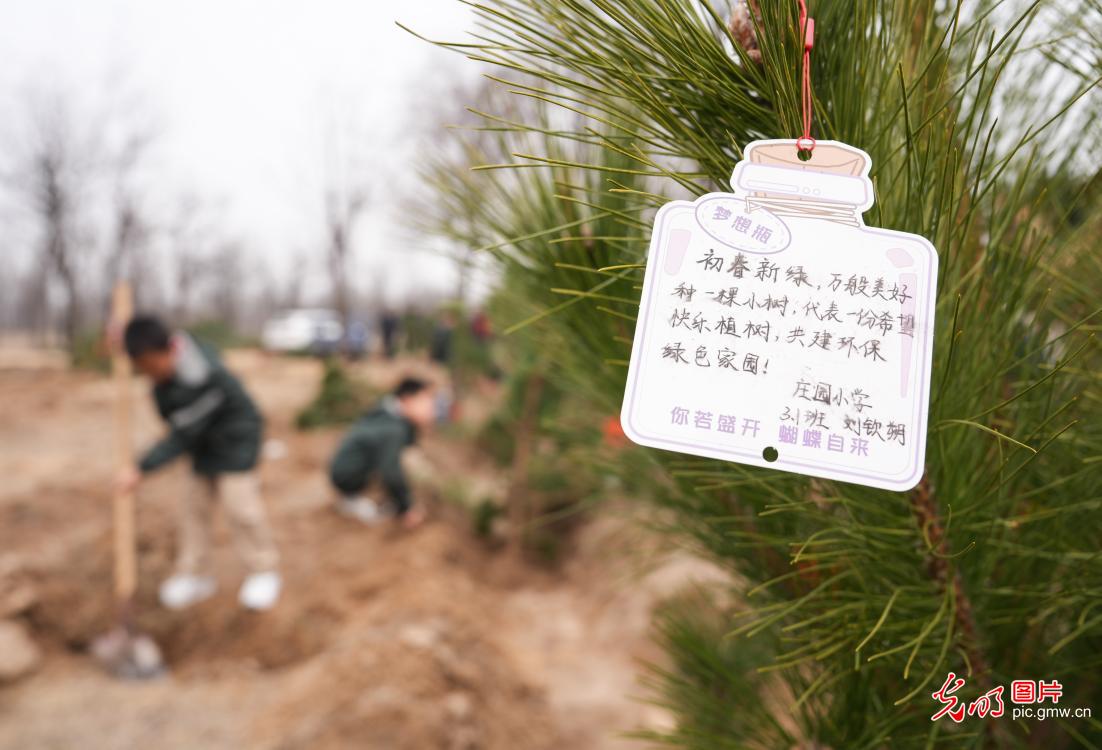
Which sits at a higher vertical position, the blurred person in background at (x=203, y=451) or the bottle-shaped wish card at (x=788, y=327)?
the bottle-shaped wish card at (x=788, y=327)

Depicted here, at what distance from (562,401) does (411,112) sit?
10.8 m

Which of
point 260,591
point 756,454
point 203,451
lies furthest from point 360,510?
point 756,454

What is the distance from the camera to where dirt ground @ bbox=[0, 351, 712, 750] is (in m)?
2.63

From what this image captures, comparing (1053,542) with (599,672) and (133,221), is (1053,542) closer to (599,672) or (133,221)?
(599,672)

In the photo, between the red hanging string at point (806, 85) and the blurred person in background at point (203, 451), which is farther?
the blurred person in background at point (203, 451)

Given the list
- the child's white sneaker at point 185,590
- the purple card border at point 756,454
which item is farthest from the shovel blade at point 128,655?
the purple card border at point 756,454

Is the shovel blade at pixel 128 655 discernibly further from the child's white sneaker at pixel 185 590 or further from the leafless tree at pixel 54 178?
the leafless tree at pixel 54 178

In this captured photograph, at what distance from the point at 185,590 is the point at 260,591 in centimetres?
50

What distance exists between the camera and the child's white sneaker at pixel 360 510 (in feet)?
16.4

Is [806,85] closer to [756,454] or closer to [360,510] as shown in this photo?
[756,454]

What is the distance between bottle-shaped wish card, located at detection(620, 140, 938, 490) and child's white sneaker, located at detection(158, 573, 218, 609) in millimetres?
4082

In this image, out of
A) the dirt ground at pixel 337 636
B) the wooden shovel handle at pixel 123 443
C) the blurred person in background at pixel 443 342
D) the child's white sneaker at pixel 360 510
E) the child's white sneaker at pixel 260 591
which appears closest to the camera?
the dirt ground at pixel 337 636

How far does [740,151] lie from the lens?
66 cm

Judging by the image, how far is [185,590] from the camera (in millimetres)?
3746
